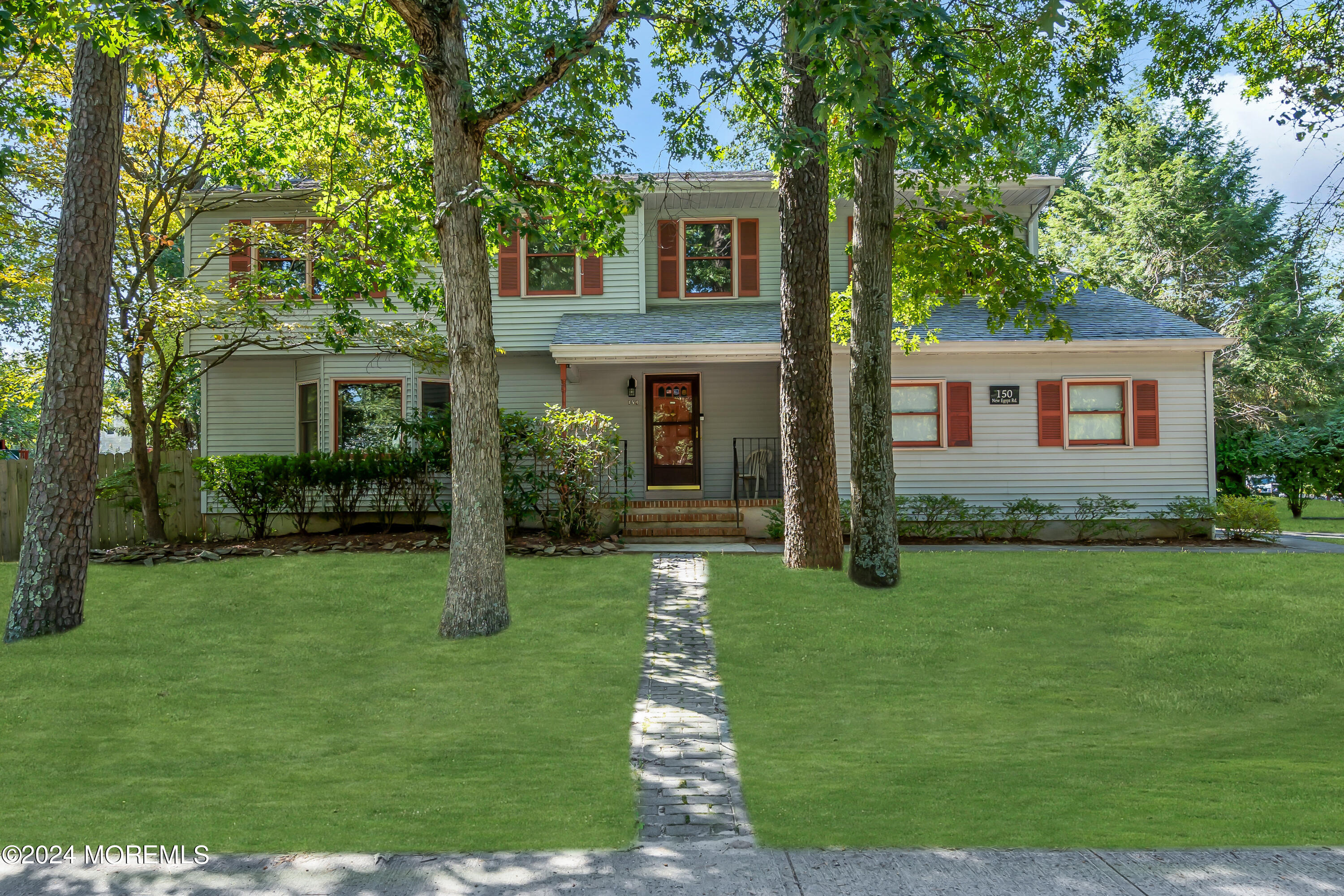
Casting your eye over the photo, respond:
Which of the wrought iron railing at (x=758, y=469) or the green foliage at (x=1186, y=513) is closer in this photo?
the green foliage at (x=1186, y=513)

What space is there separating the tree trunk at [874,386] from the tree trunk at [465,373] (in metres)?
3.70

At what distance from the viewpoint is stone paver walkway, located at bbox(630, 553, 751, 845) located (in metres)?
4.01

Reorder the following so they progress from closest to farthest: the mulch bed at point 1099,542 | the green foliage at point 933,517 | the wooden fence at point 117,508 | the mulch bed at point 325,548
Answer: the mulch bed at point 325,548 → the wooden fence at point 117,508 → the mulch bed at point 1099,542 → the green foliage at point 933,517

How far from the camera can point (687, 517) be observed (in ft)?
43.5

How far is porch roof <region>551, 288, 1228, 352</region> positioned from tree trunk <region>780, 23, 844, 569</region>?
356 cm

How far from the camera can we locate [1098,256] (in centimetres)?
2705

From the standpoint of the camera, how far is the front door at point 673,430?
15539mm

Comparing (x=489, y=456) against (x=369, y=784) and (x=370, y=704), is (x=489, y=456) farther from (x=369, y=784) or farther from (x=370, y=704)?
(x=369, y=784)

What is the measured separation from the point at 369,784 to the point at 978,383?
39.9 ft

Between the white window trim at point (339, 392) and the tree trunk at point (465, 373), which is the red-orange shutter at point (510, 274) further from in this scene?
the tree trunk at point (465, 373)

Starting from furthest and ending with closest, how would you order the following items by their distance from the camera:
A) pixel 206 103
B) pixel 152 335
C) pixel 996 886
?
1. pixel 206 103
2. pixel 152 335
3. pixel 996 886

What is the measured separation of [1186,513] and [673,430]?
8.63 meters

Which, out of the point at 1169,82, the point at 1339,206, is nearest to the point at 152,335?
the point at 1169,82

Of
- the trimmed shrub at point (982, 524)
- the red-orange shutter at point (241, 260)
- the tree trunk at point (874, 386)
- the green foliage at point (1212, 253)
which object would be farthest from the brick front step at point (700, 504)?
the green foliage at point (1212, 253)
